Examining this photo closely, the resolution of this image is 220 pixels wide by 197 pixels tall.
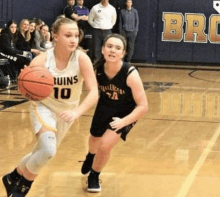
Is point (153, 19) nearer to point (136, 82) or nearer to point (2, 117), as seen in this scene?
point (2, 117)

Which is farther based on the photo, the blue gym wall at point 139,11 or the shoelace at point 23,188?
the blue gym wall at point 139,11

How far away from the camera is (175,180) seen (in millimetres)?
6750

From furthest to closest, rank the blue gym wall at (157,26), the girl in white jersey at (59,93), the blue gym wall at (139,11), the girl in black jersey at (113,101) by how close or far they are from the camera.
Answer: the blue gym wall at (157,26) < the blue gym wall at (139,11) < the girl in black jersey at (113,101) < the girl in white jersey at (59,93)

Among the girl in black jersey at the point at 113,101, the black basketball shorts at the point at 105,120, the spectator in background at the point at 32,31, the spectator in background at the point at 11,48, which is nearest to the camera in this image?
the girl in black jersey at the point at 113,101

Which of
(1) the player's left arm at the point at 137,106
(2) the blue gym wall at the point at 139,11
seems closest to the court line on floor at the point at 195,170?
(1) the player's left arm at the point at 137,106

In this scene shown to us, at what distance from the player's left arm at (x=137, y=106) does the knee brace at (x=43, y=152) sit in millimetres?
597

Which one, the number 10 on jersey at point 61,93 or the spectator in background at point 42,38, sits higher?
the number 10 on jersey at point 61,93

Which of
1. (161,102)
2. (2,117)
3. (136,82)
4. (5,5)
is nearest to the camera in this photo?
(136,82)

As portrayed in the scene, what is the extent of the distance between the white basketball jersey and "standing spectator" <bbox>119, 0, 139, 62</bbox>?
42.6 ft

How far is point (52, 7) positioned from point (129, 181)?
13955 mm

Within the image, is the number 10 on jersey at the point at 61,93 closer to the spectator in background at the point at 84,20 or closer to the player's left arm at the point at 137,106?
the player's left arm at the point at 137,106

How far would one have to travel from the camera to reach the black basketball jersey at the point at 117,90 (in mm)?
6105

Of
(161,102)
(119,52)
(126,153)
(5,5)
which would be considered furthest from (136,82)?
(5,5)

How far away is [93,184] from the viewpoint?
6289 mm
